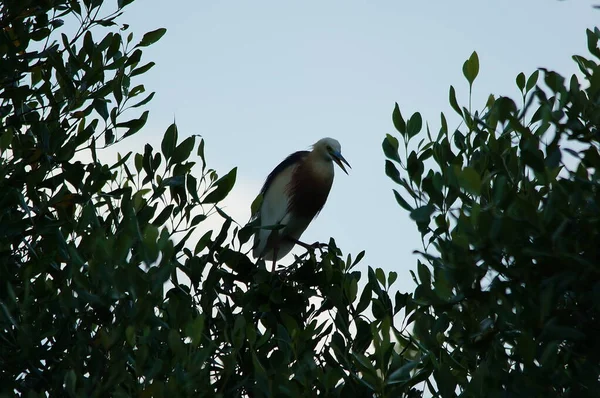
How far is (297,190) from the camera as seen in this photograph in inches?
305

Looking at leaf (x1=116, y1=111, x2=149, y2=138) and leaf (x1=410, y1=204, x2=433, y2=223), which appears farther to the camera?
leaf (x1=116, y1=111, x2=149, y2=138)

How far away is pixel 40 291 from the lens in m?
3.60

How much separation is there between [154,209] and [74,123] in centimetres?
84

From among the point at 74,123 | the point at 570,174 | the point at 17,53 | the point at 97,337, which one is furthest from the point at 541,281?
the point at 17,53

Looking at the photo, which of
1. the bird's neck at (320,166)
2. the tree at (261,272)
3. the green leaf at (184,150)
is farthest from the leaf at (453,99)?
the bird's neck at (320,166)

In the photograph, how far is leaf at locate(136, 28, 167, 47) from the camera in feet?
15.6

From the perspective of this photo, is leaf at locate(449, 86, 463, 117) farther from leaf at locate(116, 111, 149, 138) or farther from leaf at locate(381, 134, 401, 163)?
leaf at locate(116, 111, 149, 138)

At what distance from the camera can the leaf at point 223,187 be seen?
388 cm

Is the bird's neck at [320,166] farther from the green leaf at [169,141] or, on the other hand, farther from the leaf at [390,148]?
the leaf at [390,148]

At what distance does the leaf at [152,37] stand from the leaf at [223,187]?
127 centimetres

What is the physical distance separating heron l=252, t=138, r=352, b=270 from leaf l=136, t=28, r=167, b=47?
9.82 feet

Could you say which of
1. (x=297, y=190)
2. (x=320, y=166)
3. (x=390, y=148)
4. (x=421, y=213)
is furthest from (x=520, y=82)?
(x=320, y=166)

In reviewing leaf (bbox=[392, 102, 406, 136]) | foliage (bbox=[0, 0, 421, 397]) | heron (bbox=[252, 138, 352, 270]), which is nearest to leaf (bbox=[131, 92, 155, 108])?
foliage (bbox=[0, 0, 421, 397])

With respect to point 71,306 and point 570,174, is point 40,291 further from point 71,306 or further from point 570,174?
point 570,174
